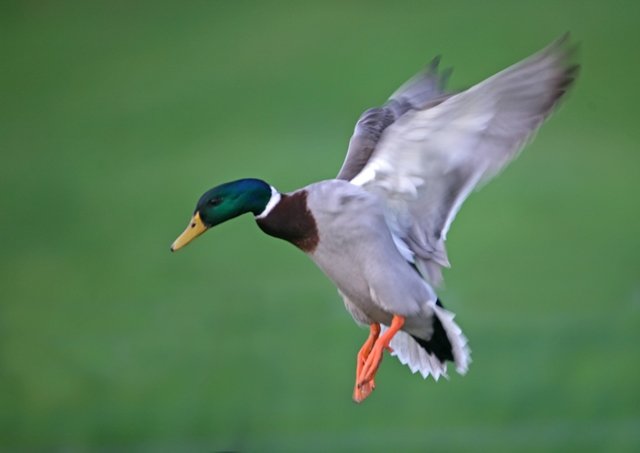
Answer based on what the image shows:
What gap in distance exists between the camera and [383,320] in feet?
10.8

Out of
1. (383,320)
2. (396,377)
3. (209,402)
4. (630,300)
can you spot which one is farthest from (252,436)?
(383,320)

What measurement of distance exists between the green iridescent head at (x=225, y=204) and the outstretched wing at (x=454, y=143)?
0.22m

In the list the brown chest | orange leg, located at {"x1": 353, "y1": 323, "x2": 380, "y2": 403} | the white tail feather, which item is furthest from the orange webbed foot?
the brown chest

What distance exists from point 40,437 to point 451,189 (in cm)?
221

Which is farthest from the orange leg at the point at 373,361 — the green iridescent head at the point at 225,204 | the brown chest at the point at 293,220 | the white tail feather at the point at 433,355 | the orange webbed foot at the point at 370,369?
the green iridescent head at the point at 225,204

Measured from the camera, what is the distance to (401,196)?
331cm

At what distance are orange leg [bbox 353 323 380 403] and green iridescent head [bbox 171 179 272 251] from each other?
1.29 feet

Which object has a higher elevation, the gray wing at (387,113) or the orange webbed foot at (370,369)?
the gray wing at (387,113)

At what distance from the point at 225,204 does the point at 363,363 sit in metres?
0.46

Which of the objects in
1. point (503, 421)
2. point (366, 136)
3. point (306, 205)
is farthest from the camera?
point (503, 421)

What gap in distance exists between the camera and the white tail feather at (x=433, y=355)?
10.7 feet

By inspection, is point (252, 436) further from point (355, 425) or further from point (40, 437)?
point (40, 437)

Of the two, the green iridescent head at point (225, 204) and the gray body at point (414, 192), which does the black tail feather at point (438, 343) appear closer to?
the gray body at point (414, 192)

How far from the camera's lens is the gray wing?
3.34m
